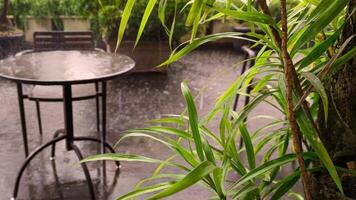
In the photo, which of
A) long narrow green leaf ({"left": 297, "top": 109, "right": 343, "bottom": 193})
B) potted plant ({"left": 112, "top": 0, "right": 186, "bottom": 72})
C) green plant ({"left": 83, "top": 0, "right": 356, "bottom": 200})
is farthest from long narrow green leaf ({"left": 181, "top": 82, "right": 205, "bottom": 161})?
potted plant ({"left": 112, "top": 0, "right": 186, "bottom": 72})

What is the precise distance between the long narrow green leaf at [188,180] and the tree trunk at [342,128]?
0.26m

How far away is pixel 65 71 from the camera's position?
5.89 feet

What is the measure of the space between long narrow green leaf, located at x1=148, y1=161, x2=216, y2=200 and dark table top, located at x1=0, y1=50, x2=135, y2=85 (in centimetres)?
117

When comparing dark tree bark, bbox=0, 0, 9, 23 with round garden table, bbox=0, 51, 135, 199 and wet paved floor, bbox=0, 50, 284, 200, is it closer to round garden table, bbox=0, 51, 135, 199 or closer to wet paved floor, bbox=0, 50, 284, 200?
wet paved floor, bbox=0, 50, 284, 200

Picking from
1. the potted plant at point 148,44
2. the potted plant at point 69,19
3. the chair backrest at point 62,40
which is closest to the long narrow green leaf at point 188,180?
A: the chair backrest at point 62,40

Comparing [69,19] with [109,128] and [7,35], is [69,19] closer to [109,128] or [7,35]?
[7,35]

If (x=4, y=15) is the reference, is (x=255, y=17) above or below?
above

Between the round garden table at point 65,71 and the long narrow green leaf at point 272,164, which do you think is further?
the round garden table at point 65,71

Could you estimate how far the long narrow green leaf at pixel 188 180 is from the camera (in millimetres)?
529

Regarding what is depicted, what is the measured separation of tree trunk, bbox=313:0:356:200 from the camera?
665 millimetres

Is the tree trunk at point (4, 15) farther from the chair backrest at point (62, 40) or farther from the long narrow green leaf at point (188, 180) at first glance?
the long narrow green leaf at point (188, 180)

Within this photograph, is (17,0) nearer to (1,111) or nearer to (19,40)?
(19,40)

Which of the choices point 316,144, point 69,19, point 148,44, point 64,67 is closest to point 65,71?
point 64,67

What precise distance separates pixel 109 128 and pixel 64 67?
3.09 feet
